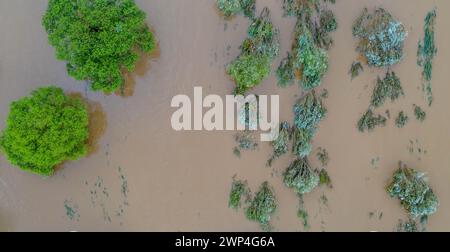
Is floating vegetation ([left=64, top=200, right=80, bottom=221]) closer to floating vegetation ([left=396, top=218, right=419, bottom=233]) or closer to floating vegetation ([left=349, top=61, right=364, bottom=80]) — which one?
floating vegetation ([left=349, top=61, right=364, bottom=80])

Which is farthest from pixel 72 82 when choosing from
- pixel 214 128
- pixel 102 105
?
pixel 214 128

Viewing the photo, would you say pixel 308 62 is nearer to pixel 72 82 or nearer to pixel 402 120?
pixel 402 120

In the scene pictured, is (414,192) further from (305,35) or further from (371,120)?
(305,35)

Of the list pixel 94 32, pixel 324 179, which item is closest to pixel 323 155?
pixel 324 179

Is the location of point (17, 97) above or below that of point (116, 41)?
below

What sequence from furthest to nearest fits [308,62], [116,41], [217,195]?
1. [217,195]
2. [308,62]
3. [116,41]

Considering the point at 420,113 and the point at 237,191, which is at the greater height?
the point at 420,113

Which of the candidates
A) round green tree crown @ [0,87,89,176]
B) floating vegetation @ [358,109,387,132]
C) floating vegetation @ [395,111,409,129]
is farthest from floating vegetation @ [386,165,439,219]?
round green tree crown @ [0,87,89,176]
